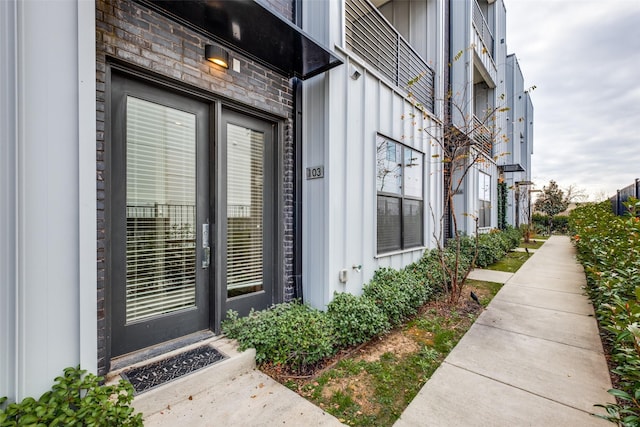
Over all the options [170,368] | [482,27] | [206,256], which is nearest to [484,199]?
[482,27]

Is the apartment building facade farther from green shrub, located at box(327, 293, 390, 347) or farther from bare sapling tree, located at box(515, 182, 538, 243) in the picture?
bare sapling tree, located at box(515, 182, 538, 243)

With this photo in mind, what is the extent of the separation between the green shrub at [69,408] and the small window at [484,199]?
10.6 m

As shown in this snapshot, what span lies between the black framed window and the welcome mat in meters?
3.01

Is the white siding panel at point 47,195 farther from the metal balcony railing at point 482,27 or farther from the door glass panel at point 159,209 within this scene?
the metal balcony railing at point 482,27

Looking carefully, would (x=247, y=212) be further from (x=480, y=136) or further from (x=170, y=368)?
(x=480, y=136)

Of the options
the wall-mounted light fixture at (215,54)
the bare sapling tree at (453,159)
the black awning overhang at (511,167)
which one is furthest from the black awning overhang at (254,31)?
the black awning overhang at (511,167)

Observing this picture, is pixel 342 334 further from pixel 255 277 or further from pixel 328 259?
pixel 255 277

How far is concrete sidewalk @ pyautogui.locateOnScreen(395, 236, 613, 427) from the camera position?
2145mm

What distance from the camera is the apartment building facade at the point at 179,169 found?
66.4 inches

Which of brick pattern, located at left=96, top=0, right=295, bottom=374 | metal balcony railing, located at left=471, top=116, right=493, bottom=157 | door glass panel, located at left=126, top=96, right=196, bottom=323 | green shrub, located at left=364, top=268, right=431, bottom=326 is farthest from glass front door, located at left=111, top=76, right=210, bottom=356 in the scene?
metal balcony railing, located at left=471, top=116, right=493, bottom=157

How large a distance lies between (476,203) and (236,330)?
356 inches

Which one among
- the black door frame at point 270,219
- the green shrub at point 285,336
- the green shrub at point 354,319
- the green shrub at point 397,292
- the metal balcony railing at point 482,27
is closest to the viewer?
the green shrub at point 285,336

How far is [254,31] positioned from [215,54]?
481 mm

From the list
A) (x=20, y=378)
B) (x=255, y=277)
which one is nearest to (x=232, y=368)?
(x=255, y=277)
